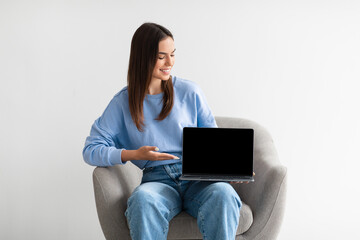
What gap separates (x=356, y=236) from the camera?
2.87 m

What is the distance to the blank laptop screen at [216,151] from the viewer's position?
207 centimetres

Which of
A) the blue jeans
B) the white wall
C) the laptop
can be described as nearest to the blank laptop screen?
the laptop

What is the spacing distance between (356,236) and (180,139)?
1270 millimetres

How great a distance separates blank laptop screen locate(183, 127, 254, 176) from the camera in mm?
2072

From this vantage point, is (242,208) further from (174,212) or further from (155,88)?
(155,88)

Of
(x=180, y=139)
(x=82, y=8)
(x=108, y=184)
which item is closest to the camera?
(x=108, y=184)

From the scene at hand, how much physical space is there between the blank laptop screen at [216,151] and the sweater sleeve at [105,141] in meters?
0.28

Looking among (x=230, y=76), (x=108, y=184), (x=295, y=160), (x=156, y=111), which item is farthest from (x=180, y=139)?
(x=295, y=160)

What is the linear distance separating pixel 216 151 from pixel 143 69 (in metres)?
0.45

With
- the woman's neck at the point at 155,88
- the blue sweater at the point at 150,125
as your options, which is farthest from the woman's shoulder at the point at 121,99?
the woman's neck at the point at 155,88

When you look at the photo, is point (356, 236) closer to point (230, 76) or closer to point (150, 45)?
point (230, 76)

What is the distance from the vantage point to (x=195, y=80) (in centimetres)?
292

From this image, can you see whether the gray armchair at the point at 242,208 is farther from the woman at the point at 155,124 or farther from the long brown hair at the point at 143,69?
the long brown hair at the point at 143,69

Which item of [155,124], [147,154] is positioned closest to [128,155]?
[147,154]
